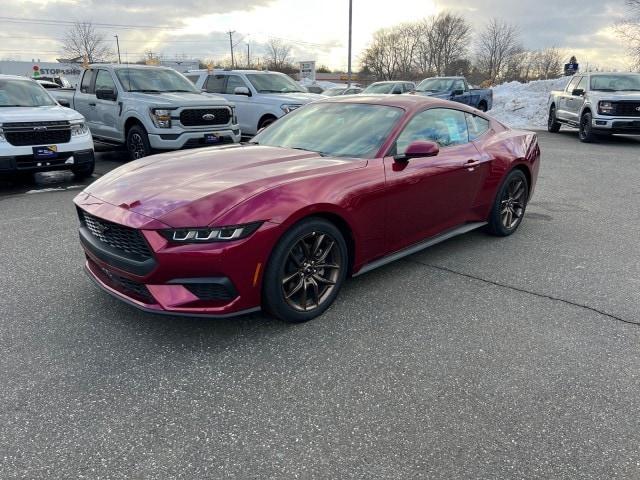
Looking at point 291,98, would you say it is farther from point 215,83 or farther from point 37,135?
point 37,135

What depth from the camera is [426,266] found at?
14.9ft

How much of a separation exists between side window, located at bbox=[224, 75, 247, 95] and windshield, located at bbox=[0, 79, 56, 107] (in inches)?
172

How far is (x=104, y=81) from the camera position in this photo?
10.3m

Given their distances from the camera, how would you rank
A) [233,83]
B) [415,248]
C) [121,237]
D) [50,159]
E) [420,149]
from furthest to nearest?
[233,83] < [50,159] < [415,248] < [420,149] < [121,237]

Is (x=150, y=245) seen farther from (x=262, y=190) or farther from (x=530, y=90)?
(x=530, y=90)

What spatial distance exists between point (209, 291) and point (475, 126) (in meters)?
3.33

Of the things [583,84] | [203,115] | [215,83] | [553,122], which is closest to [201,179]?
[203,115]

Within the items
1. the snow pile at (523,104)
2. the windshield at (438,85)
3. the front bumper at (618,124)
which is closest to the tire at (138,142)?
the front bumper at (618,124)

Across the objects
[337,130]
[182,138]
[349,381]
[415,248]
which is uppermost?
[337,130]

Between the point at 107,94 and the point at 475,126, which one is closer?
the point at 475,126

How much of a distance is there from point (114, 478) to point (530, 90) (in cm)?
2991

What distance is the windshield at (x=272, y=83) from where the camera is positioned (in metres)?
11.6

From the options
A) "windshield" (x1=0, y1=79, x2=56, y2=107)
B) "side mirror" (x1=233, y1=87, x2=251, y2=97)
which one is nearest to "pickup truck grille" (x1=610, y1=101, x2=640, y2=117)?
"side mirror" (x1=233, y1=87, x2=251, y2=97)

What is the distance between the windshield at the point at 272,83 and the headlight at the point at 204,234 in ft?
30.3
